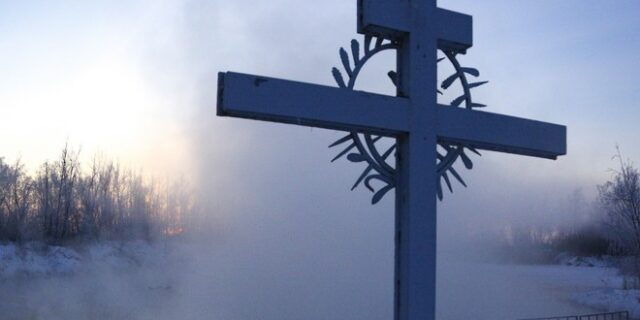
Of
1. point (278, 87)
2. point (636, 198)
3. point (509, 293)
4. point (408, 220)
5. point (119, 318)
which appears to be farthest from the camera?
point (509, 293)

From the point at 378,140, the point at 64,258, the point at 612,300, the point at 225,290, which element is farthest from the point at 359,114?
the point at 64,258

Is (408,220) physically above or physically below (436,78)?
below

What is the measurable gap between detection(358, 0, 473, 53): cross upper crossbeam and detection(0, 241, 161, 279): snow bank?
26.3 metres

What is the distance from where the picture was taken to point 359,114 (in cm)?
241

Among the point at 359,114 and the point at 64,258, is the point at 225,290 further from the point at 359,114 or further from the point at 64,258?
the point at 359,114

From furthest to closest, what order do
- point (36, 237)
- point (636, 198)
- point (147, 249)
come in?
1. point (147, 249)
2. point (36, 237)
3. point (636, 198)

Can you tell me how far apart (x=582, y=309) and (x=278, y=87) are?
15.7 metres

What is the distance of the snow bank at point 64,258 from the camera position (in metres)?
26.9

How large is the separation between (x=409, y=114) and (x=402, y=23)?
381 mm

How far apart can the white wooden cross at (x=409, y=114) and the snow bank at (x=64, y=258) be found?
86.0 ft

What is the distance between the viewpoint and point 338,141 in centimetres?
239

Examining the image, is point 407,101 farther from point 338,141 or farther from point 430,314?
point 430,314

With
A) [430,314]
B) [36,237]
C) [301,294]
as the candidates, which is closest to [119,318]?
[301,294]

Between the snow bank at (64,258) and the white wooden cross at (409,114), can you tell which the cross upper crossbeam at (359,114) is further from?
the snow bank at (64,258)
